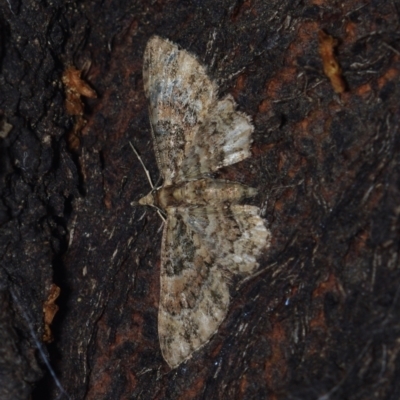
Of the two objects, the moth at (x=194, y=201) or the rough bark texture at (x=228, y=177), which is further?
the moth at (x=194, y=201)

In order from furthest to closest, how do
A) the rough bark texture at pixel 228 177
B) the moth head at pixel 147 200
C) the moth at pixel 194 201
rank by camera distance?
the moth head at pixel 147 200, the moth at pixel 194 201, the rough bark texture at pixel 228 177

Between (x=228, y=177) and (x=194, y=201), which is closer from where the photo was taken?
(x=228, y=177)

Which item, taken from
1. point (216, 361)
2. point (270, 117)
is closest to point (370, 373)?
point (216, 361)

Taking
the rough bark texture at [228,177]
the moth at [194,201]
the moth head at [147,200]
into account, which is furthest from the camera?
the moth head at [147,200]

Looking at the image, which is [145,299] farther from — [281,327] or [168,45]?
[168,45]
